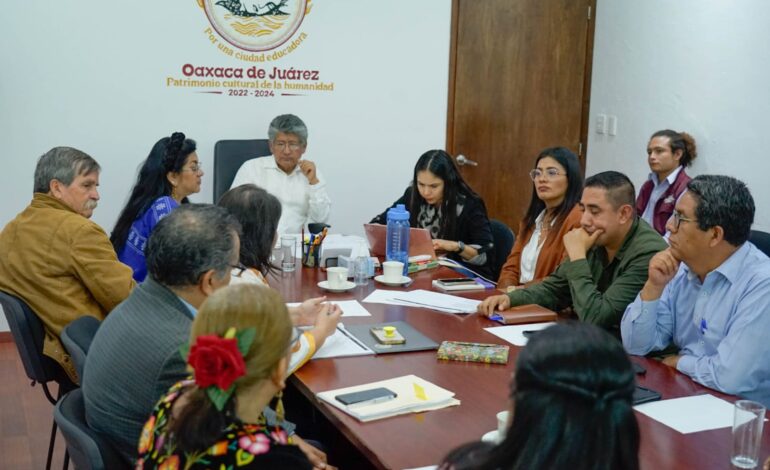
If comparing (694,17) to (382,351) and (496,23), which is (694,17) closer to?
(496,23)

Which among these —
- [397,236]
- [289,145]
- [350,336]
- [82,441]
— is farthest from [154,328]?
[289,145]

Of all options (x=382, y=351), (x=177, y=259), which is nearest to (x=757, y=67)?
(x=382, y=351)

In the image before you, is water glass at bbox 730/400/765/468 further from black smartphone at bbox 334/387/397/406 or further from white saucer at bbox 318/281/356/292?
white saucer at bbox 318/281/356/292

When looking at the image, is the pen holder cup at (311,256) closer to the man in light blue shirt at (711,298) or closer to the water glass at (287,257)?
the water glass at (287,257)

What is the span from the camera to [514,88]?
5.85 meters

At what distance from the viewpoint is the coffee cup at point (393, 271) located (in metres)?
3.33

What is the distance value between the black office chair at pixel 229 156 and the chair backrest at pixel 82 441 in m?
3.06

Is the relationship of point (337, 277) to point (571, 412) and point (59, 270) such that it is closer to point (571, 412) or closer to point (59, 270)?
point (59, 270)

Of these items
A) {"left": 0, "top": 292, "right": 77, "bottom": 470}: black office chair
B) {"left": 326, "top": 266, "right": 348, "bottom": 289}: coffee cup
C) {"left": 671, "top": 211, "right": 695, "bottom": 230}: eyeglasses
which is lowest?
{"left": 0, "top": 292, "right": 77, "bottom": 470}: black office chair

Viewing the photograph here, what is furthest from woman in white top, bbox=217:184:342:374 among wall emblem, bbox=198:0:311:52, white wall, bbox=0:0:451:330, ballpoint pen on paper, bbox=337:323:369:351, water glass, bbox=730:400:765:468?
wall emblem, bbox=198:0:311:52

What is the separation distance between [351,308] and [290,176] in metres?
2.08

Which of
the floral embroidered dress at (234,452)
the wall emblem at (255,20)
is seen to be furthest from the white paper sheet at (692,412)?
the wall emblem at (255,20)

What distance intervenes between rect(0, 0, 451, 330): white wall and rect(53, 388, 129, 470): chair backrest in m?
3.07

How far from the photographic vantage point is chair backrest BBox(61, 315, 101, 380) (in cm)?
217
